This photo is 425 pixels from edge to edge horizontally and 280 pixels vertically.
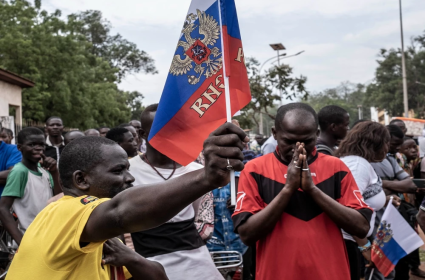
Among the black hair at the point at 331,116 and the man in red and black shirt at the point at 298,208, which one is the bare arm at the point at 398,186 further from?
the man in red and black shirt at the point at 298,208

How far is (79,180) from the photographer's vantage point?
2160 mm

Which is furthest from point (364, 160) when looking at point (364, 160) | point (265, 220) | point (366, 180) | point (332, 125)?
point (265, 220)

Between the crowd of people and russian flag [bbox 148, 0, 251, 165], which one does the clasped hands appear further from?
russian flag [bbox 148, 0, 251, 165]

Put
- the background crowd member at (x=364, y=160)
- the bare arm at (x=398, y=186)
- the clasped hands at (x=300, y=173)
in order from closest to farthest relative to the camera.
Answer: the clasped hands at (x=300, y=173) < the background crowd member at (x=364, y=160) < the bare arm at (x=398, y=186)

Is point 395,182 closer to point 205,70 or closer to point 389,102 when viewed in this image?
point 205,70

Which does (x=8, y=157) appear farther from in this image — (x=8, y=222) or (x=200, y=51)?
(x=200, y=51)

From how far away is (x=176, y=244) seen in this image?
2.96m

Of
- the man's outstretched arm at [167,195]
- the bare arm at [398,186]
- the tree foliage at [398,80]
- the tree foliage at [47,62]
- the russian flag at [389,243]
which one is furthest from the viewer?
the tree foliage at [398,80]

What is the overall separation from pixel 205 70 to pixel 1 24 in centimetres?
2439

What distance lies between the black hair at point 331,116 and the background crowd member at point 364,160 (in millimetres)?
185

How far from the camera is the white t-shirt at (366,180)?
3.73 meters

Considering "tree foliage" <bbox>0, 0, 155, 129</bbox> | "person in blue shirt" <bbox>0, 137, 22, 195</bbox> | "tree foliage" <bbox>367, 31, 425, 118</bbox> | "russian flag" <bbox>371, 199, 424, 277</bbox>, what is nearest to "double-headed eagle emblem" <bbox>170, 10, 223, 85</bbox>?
"russian flag" <bbox>371, 199, 424, 277</bbox>

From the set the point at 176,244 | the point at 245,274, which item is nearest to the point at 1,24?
the point at 245,274

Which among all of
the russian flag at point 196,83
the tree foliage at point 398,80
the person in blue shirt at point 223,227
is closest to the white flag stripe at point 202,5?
the russian flag at point 196,83
